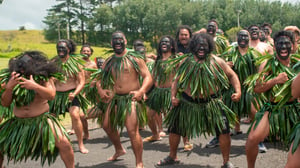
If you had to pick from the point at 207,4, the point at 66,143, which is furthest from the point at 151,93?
the point at 207,4

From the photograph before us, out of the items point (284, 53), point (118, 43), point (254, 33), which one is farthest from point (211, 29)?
point (284, 53)

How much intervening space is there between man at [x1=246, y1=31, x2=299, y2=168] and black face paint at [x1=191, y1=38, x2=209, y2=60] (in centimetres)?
68

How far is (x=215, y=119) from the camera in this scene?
400cm

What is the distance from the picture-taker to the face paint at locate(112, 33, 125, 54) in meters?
4.48

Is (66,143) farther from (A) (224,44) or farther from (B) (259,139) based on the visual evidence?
(A) (224,44)

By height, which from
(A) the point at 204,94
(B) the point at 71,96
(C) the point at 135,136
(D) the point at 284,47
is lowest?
(C) the point at 135,136

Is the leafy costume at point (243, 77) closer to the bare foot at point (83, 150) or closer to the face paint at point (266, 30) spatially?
the bare foot at point (83, 150)

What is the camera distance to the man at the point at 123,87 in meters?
4.29

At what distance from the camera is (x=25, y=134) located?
339 centimetres

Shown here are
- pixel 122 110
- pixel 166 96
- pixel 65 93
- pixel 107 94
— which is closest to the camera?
pixel 122 110

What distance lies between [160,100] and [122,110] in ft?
4.82

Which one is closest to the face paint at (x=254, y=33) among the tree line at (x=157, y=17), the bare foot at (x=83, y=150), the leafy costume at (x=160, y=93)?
the leafy costume at (x=160, y=93)

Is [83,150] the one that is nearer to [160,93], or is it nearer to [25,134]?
[160,93]

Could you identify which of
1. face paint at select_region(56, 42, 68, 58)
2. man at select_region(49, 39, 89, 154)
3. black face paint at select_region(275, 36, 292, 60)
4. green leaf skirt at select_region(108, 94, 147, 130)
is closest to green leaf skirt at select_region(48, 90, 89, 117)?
man at select_region(49, 39, 89, 154)
